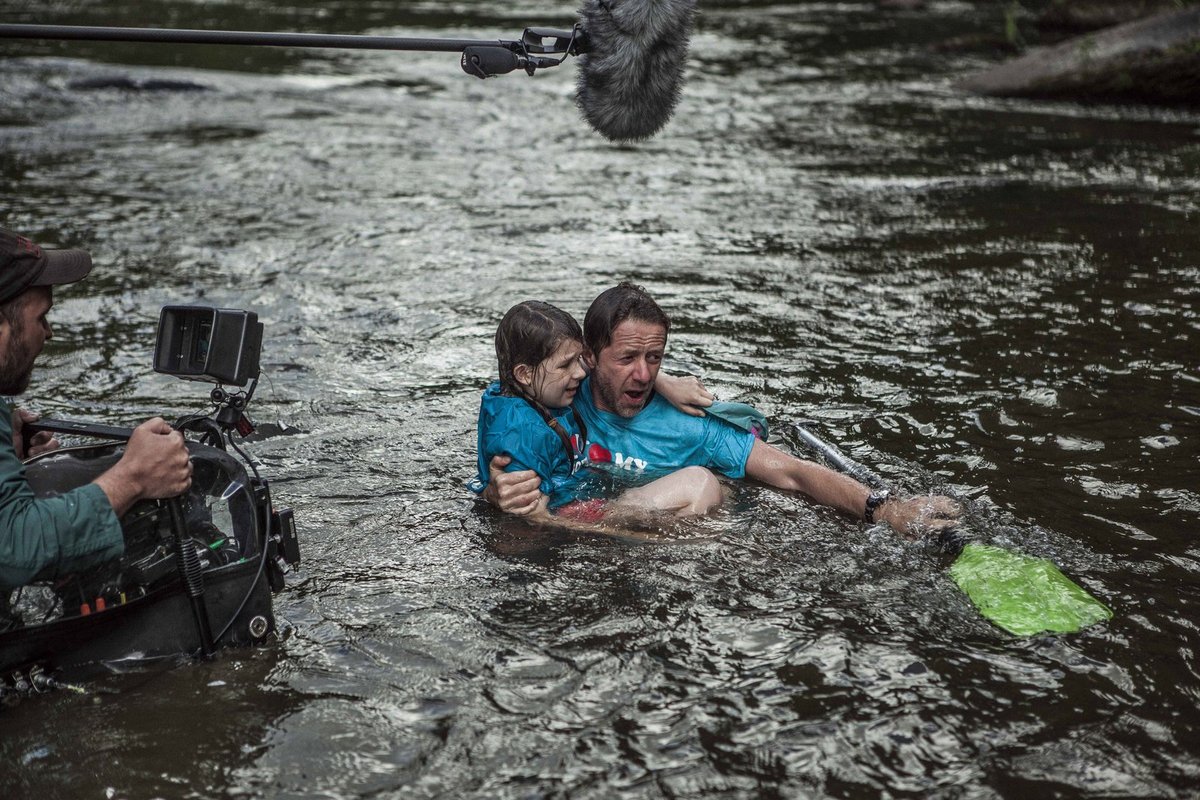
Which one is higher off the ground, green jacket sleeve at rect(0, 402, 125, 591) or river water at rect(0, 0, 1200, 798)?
green jacket sleeve at rect(0, 402, 125, 591)

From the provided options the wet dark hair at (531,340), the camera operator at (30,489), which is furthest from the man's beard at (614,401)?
the camera operator at (30,489)

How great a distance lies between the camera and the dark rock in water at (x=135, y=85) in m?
16.5

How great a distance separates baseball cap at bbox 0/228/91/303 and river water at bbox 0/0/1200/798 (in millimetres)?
1334

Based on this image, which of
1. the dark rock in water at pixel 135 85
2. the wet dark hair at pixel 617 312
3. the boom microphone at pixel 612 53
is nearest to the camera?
the boom microphone at pixel 612 53

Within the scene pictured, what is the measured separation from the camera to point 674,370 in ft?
24.6

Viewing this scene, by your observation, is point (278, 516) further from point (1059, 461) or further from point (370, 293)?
point (370, 293)

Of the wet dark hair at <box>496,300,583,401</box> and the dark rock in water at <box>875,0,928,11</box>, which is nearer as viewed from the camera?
the wet dark hair at <box>496,300,583,401</box>

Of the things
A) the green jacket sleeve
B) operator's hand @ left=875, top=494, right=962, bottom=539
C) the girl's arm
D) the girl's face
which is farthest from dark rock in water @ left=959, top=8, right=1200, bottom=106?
the green jacket sleeve

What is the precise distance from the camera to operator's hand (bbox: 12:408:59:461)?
4.35 m

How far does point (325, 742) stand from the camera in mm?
3928

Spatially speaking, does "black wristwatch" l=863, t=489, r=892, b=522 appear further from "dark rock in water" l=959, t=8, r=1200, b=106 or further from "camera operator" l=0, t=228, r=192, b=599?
"dark rock in water" l=959, t=8, r=1200, b=106

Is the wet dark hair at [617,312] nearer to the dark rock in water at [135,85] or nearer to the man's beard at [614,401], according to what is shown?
the man's beard at [614,401]

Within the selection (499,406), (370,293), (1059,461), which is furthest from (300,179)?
(1059,461)

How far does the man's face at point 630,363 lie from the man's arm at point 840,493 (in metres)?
0.65
